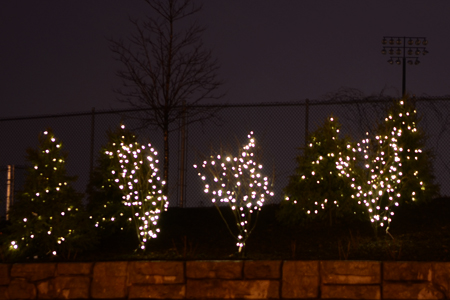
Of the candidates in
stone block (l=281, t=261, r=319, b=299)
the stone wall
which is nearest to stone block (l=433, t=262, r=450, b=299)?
the stone wall

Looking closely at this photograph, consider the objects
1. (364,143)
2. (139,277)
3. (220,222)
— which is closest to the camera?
(139,277)

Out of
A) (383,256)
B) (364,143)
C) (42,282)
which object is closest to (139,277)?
(42,282)

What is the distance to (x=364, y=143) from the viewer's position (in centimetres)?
761

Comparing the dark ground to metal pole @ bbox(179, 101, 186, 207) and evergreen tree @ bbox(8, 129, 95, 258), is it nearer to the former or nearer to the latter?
evergreen tree @ bbox(8, 129, 95, 258)

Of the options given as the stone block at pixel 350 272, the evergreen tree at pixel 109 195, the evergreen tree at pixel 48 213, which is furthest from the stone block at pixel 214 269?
the evergreen tree at pixel 109 195

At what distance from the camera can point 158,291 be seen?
5578 mm

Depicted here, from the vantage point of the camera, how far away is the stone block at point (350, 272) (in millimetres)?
5281

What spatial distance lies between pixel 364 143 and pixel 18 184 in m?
7.01

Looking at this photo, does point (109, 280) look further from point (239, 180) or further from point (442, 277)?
point (442, 277)

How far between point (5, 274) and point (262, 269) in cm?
296

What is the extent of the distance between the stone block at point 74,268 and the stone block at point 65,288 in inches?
2.2

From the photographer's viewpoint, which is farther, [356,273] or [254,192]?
[254,192]

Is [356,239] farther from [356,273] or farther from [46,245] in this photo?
[46,245]

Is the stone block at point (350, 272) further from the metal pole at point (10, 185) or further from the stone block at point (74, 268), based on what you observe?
the metal pole at point (10, 185)
